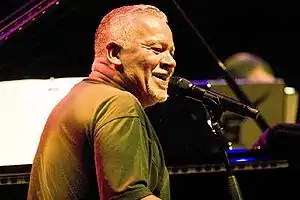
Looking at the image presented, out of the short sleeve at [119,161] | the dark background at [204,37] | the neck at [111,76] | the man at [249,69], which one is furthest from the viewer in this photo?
the man at [249,69]

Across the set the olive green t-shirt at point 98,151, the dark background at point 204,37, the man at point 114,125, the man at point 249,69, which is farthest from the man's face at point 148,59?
the man at point 249,69

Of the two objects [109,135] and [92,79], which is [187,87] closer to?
[92,79]

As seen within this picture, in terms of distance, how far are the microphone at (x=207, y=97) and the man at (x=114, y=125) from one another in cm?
35

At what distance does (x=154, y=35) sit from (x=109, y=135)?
46cm

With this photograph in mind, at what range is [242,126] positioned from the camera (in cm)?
348

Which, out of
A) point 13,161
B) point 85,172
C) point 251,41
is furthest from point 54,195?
point 251,41

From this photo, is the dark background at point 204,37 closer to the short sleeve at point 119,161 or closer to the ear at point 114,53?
the ear at point 114,53

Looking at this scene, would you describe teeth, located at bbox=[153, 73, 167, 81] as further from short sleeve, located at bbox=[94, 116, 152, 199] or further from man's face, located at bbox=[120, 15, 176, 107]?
short sleeve, located at bbox=[94, 116, 152, 199]

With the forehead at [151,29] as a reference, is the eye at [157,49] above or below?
below

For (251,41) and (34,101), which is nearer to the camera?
(34,101)

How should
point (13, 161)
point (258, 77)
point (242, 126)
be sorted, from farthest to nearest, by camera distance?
point (258, 77)
point (242, 126)
point (13, 161)

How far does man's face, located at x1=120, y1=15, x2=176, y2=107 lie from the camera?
2.05 meters

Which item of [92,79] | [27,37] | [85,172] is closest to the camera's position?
[85,172]

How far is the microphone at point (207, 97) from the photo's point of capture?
2.48 meters
